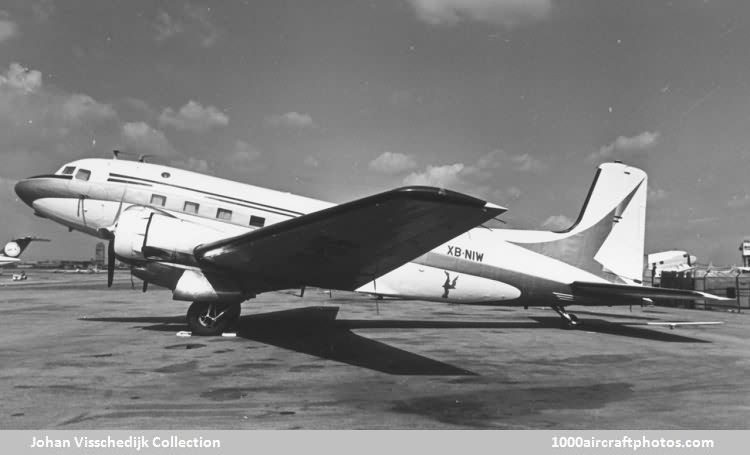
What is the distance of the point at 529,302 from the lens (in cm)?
1327

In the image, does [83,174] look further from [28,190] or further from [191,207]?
[191,207]

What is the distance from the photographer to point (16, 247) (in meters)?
56.1

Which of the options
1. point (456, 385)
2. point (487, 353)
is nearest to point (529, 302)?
point (487, 353)

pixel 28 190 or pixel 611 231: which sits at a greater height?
pixel 611 231

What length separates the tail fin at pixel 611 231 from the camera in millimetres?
13766

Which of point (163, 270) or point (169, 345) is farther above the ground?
point (163, 270)

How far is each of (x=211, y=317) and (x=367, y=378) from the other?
5.49 meters

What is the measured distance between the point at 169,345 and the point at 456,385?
20.6 feet

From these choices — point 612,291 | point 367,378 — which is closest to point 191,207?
point 367,378

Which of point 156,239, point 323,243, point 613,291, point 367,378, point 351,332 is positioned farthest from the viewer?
point 613,291

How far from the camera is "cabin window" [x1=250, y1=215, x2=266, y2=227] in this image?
11930 mm
